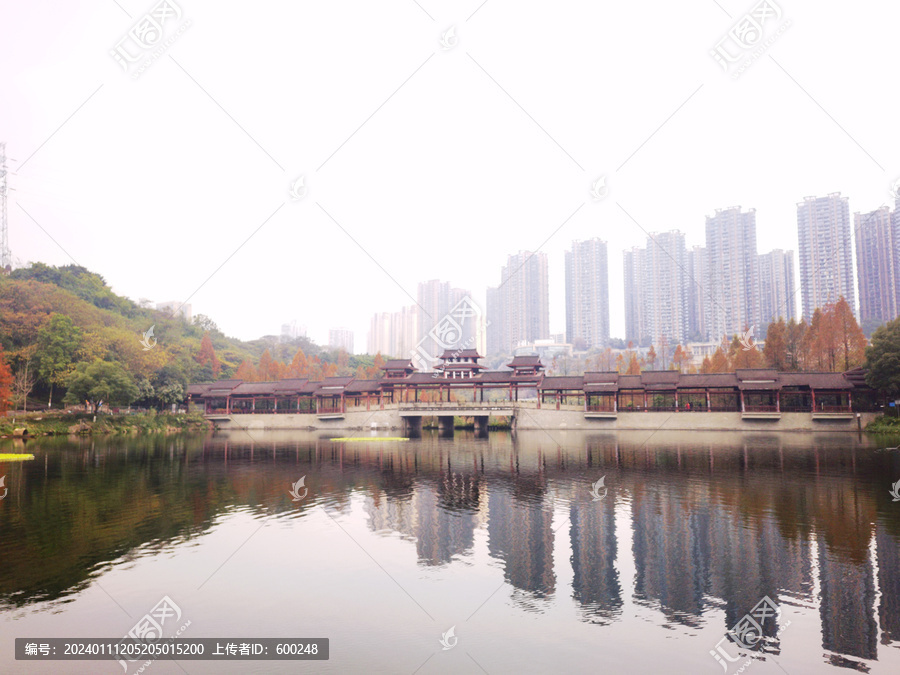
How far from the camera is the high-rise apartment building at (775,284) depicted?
401 feet

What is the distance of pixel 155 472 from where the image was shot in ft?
91.3

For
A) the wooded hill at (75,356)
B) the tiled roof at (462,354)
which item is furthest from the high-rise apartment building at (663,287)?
the wooded hill at (75,356)

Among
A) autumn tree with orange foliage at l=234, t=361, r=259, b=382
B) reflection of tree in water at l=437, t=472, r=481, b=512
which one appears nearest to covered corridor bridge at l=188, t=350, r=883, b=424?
autumn tree with orange foliage at l=234, t=361, r=259, b=382

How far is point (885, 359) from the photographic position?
42.5 m

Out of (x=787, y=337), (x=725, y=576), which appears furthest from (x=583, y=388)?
(x=725, y=576)

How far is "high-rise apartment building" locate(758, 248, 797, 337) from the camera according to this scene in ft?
401

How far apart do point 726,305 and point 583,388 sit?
90.4 metres

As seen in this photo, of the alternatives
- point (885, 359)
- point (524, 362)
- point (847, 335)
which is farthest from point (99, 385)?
point (847, 335)

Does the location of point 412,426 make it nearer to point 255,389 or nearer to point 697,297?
point 255,389

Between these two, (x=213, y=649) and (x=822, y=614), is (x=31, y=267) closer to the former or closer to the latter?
(x=213, y=649)

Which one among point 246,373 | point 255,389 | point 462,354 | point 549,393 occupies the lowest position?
point 549,393

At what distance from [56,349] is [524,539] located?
59820 millimetres

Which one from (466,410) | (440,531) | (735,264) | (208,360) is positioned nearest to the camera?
(440,531)

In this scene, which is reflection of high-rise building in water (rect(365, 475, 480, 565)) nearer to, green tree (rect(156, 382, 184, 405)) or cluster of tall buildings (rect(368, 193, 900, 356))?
green tree (rect(156, 382, 184, 405))
